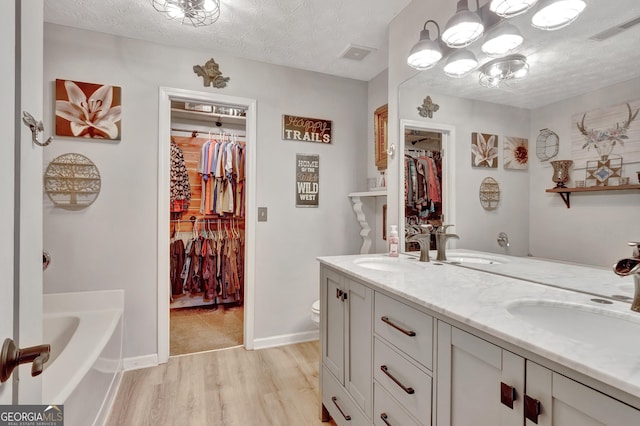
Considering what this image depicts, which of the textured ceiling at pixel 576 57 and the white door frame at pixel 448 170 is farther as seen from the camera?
the white door frame at pixel 448 170

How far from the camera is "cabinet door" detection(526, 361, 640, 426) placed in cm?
58

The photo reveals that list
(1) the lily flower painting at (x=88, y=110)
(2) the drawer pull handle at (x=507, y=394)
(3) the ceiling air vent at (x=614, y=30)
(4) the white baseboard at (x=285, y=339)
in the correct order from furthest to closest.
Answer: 1. (4) the white baseboard at (x=285, y=339)
2. (1) the lily flower painting at (x=88, y=110)
3. (3) the ceiling air vent at (x=614, y=30)
4. (2) the drawer pull handle at (x=507, y=394)

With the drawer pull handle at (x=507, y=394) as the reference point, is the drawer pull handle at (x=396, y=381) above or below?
below

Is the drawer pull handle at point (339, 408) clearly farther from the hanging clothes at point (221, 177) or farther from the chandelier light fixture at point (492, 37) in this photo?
the hanging clothes at point (221, 177)

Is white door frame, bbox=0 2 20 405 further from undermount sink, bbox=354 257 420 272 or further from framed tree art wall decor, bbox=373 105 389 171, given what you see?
framed tree art wall decor, bbox=373 105 389 171

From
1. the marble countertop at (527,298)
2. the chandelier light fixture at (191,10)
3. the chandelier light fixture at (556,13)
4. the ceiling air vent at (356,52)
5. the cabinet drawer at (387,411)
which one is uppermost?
the ceiling air vent at (356,52)

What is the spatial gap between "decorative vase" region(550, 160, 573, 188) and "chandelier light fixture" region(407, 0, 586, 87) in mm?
434

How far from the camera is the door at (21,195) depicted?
1.78 ft

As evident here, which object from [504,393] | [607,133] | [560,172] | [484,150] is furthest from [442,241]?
[504,393]

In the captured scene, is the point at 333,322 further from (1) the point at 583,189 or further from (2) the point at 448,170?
(1) the point at 583,189

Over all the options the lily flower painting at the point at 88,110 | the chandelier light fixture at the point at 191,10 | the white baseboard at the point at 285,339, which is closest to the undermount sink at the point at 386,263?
the white baseboard at the point at 285,339

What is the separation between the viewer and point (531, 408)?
2.34 feet

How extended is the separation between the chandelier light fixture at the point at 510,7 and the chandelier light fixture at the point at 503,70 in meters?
0.17

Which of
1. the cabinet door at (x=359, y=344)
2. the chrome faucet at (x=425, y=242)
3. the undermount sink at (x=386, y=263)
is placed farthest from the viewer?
the chrome faucet at (x=425, y=242)
